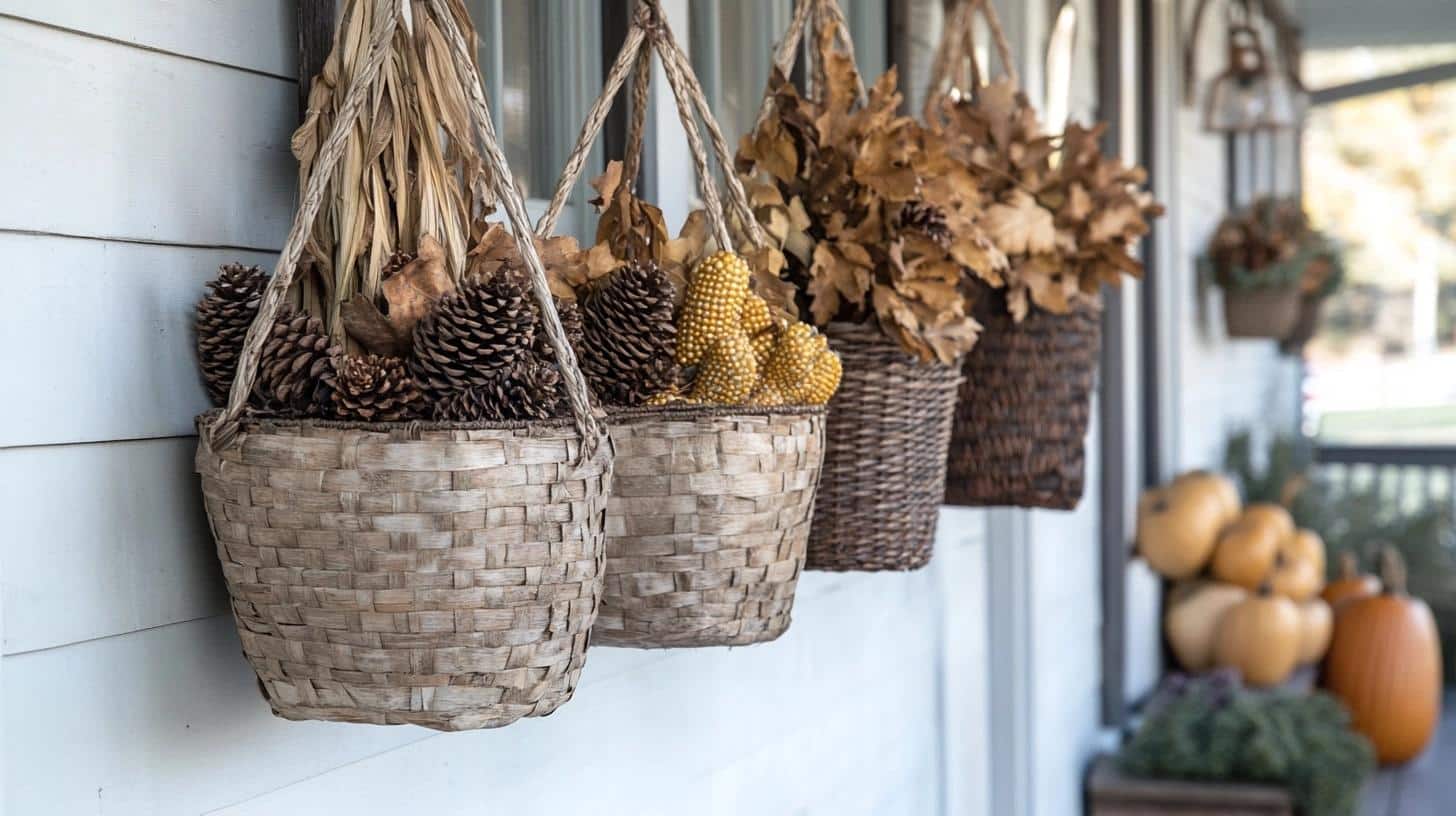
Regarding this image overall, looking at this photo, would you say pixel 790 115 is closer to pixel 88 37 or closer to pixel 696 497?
pixel 696 497

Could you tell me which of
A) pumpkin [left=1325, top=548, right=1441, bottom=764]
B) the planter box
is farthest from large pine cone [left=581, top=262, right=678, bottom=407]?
pumpkin [left=1325, top=548, right=1441, bottom=764]

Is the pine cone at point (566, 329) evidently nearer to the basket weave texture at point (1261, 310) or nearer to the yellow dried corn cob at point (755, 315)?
the yellow dried corn cob at point (755, 315)

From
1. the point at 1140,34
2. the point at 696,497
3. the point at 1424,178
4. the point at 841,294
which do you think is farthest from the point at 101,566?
the point at 1424,178

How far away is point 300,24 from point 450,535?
0.42 metres

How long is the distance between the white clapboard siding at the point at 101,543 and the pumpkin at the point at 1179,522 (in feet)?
10.2

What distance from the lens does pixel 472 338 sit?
2.39 feet

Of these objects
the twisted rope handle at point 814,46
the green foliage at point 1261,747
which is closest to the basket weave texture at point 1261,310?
the green foliage at point 1261,747

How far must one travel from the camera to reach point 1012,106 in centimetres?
146

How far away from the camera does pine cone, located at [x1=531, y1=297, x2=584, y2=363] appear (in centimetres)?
78

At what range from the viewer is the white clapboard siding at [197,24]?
0.78 m

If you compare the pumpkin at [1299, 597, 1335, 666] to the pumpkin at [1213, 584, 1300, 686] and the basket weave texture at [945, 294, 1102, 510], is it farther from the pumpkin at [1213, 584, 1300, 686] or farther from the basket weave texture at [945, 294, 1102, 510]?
the basket weave texture at [945, 294, 1102, 510]

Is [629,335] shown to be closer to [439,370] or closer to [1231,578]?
[439,370]

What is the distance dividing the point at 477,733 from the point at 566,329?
427 millimetres

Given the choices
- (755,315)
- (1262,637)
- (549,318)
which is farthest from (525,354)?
(1262,637)
